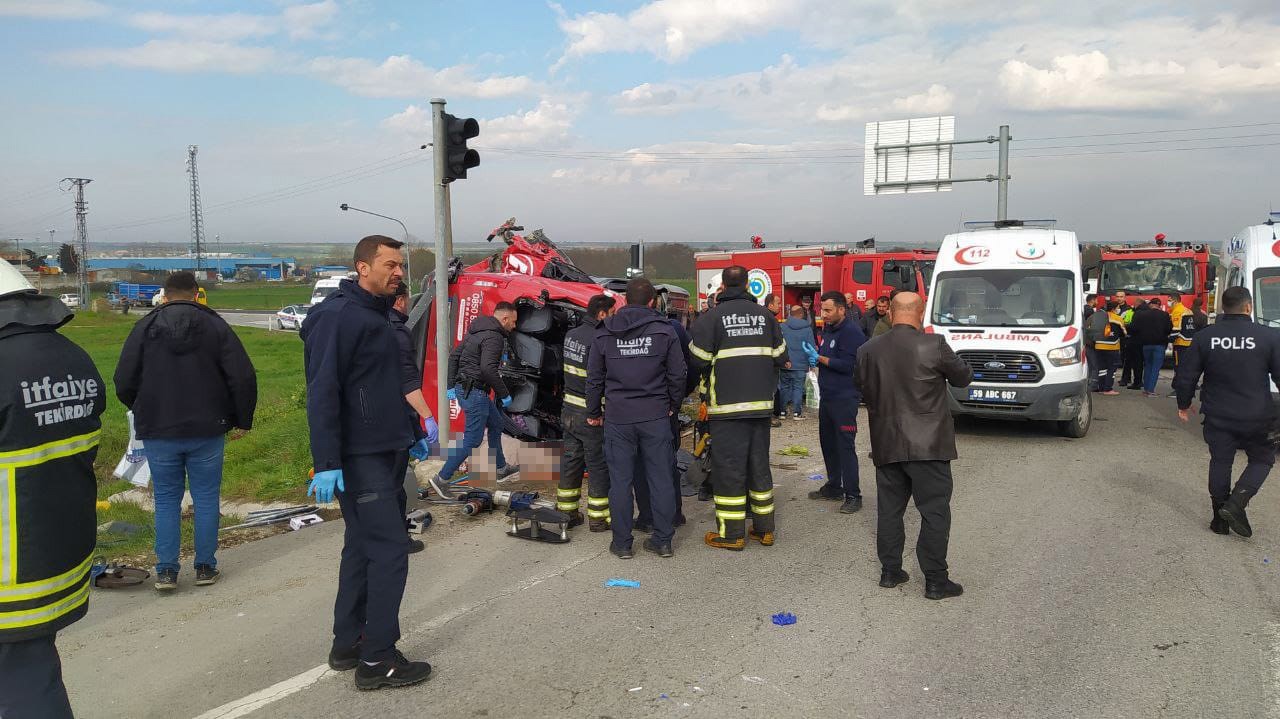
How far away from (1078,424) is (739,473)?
6684 mm

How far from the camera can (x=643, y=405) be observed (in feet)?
20.7

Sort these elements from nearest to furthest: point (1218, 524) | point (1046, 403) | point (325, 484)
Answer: point (325, 484), point (1218, 524), point (1046, 403)

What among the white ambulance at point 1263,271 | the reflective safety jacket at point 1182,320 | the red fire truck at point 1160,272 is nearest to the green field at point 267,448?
the white ambulance at point 1263,271

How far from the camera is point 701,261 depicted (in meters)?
24.3

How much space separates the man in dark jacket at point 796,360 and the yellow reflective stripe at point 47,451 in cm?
944

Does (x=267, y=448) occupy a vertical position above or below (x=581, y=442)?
below

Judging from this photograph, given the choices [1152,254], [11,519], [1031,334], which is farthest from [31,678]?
[1152,254]

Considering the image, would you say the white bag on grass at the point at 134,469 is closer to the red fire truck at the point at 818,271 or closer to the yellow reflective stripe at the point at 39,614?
the yellow reflective stripe at the point at 39,614

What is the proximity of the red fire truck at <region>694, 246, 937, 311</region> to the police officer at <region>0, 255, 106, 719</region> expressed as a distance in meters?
17.7

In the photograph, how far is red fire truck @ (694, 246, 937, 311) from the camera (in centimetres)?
2058

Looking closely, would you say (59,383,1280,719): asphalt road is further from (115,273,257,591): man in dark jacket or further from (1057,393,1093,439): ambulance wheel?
(1057,393,1093,439): ambulance wheel

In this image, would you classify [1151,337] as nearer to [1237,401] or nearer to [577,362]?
[1237,401]

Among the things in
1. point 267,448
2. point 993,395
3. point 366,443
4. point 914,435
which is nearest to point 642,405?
point 914,435

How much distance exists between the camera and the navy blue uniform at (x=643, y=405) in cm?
630
